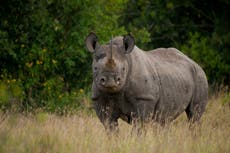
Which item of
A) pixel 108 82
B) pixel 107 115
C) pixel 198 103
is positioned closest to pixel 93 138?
pixel 108 82

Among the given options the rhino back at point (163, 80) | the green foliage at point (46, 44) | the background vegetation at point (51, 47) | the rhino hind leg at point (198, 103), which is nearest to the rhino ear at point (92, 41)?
the rhino back at point (163, 80)

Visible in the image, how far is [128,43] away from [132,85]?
0.62m

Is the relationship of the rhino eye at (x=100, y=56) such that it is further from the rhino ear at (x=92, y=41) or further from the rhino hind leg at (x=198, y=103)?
the rhino hind leg at (x=198, y=103)

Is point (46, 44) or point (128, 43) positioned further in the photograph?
point (46, 44)

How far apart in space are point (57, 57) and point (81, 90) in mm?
846

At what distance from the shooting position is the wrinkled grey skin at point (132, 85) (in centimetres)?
970

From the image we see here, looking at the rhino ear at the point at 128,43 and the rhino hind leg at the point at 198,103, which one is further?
the rhino hind leg at the point at 198,103

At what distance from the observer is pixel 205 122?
1260 cm

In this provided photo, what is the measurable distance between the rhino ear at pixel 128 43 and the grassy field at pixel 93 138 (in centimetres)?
117

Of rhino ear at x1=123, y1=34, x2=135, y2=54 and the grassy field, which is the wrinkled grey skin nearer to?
rhino ear at x1=123, y1=34, x2=135, y2=54

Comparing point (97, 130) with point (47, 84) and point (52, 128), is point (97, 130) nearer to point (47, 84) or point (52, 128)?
point (52, 128)

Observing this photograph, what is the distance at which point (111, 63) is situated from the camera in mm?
9641

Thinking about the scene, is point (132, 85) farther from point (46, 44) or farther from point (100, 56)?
point (46, 44)

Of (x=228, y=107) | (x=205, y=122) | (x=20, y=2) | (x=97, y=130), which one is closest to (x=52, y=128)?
(x=97, y=130)
